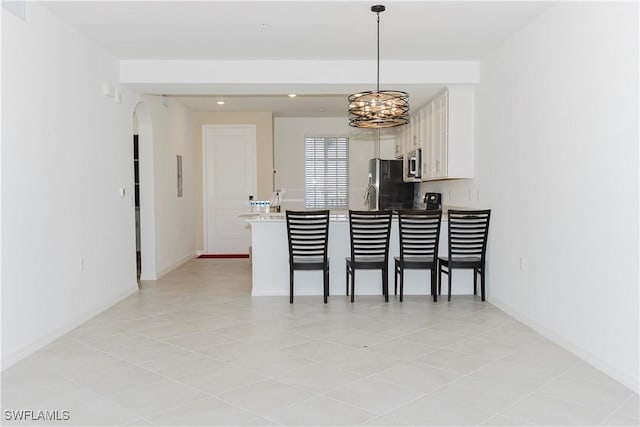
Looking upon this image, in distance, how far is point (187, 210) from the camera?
27.1 ft

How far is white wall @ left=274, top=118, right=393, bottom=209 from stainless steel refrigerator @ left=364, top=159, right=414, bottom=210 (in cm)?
117

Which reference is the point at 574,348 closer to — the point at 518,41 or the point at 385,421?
the point at 385,421

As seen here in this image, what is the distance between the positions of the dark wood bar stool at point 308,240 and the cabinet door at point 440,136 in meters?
1.61

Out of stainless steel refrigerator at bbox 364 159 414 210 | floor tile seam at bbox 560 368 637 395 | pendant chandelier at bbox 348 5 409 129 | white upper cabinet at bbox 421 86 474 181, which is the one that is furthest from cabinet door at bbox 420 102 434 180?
floor tile seam at bbox 560 368 637 395

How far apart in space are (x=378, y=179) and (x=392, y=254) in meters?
2.77

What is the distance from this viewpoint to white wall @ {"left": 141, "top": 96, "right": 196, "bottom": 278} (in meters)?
6.59

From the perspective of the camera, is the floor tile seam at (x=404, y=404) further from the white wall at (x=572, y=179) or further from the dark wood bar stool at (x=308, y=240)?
the dark wood bar stool at (x=308, y=240)

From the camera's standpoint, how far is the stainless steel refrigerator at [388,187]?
8133 mm

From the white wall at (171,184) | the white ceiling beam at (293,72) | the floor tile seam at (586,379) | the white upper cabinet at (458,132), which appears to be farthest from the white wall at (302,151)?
the floor tile seam at (586,379)

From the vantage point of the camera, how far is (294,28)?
4.19m

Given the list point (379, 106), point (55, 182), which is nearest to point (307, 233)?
point (379, 106)

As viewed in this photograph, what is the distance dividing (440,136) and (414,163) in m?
1.35

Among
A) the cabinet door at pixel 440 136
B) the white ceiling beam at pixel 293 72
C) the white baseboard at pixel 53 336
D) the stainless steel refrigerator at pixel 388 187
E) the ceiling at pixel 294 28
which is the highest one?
the ceiling at pixel 294 28

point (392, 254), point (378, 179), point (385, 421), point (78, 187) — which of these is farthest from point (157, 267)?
point (385, 421)
